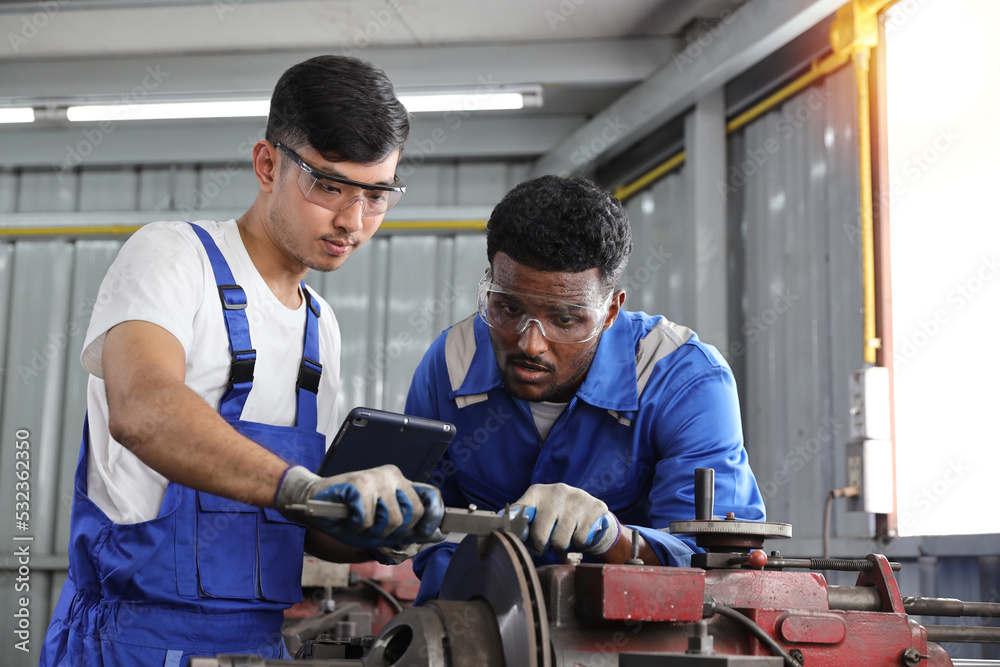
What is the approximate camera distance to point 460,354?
204cm

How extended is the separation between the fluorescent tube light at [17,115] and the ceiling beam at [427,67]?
0.04m

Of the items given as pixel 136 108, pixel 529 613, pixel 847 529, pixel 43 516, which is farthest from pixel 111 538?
pixel 43 516

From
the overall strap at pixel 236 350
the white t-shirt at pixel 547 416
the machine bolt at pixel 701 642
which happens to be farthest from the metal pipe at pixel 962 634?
the overall strap at pixel 236 350

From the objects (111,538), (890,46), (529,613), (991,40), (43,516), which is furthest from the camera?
(43,516)

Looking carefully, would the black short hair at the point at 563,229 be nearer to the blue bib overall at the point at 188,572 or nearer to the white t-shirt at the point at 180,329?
the white t-shirt at the point at 180,329

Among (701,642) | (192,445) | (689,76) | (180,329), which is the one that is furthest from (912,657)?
(689,76)

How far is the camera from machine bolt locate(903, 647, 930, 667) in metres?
1.40

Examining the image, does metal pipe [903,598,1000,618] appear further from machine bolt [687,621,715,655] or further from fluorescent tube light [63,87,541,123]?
fluorescent tube light [63,87,541,123]

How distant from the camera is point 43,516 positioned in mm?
5137

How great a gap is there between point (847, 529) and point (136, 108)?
12.2ft

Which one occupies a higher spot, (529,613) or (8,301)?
(8,301)

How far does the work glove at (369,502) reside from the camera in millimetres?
1191

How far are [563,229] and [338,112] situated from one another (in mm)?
493

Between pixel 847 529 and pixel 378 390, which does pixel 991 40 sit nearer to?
pixel 847 529
